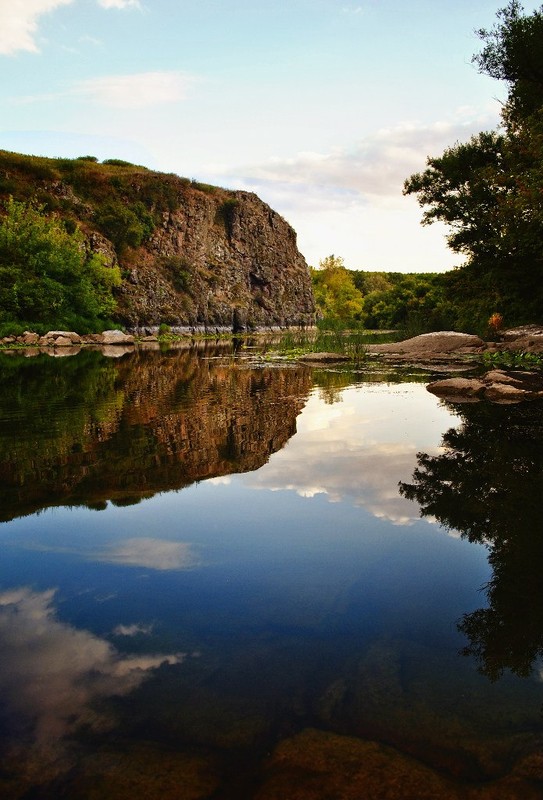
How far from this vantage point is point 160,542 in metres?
4.59

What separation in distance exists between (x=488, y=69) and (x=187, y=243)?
63.9 meters

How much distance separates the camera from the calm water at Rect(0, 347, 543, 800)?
224 cm

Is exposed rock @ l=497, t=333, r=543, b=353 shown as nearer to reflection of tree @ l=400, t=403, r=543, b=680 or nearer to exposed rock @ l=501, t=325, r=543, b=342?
exposed rock @ l=501, t=325, r=543, b=342

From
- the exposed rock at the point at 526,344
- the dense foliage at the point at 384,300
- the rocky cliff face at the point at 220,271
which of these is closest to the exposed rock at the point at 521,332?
the exposed rock at the point at 526,344

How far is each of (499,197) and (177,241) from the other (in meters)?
66.9

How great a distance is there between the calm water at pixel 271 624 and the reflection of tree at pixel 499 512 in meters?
0.02

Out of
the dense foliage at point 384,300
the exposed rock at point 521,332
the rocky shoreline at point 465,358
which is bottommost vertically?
the rocky shoreline at point 465,358

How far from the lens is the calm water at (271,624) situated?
7.35 ft

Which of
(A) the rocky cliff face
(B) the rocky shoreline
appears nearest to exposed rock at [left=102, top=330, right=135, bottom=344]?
(B) the rocky shoreline

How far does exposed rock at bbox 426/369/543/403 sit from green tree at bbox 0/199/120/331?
126 feet

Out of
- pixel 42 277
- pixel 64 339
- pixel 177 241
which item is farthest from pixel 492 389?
pixel 177 241

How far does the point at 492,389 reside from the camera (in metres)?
13.8

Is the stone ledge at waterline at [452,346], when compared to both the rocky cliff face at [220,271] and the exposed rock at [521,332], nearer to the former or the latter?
the exposed rock at [521,332]

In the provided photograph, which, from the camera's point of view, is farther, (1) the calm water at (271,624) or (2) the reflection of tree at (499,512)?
(2) the reflection of tree at (499,512)
